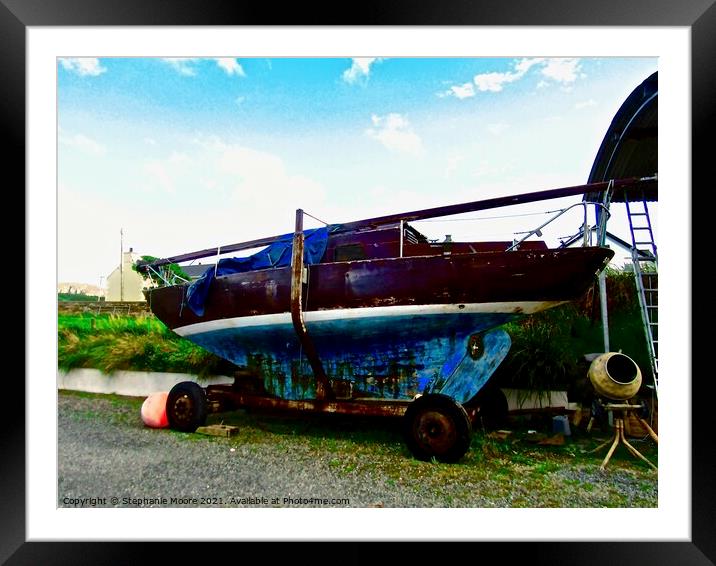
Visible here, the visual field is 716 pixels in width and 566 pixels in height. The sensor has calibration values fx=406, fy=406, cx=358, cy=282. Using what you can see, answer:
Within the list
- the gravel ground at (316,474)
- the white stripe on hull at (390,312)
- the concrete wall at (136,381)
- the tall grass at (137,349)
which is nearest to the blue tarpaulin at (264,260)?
the white stripe on hull at (390,312)

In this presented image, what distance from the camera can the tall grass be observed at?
4547 millimetres

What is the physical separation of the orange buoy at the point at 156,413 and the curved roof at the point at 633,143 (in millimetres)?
5003

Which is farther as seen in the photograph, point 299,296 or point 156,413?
point 156,413

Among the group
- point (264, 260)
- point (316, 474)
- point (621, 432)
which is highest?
point (264, 260)

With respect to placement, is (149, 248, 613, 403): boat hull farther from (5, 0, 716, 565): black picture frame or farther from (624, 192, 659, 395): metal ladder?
(5, 0, 716, 565): black picture frame

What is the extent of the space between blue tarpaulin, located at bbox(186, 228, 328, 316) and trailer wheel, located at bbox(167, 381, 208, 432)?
0.88m

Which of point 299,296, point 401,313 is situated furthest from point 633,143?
point 299,296

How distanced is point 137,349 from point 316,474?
9.79 ft

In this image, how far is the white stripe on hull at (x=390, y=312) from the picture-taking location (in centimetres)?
363

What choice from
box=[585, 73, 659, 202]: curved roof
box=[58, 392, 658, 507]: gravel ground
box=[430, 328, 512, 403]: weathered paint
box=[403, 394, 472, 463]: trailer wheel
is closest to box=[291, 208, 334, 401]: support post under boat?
box=[58, 392, 658, 507]: gravel ground

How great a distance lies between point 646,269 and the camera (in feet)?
12.6

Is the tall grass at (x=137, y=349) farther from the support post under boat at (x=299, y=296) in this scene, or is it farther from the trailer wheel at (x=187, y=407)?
the support post under boat at (x=299, y=296)

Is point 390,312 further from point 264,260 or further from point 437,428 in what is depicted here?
point 264,260
